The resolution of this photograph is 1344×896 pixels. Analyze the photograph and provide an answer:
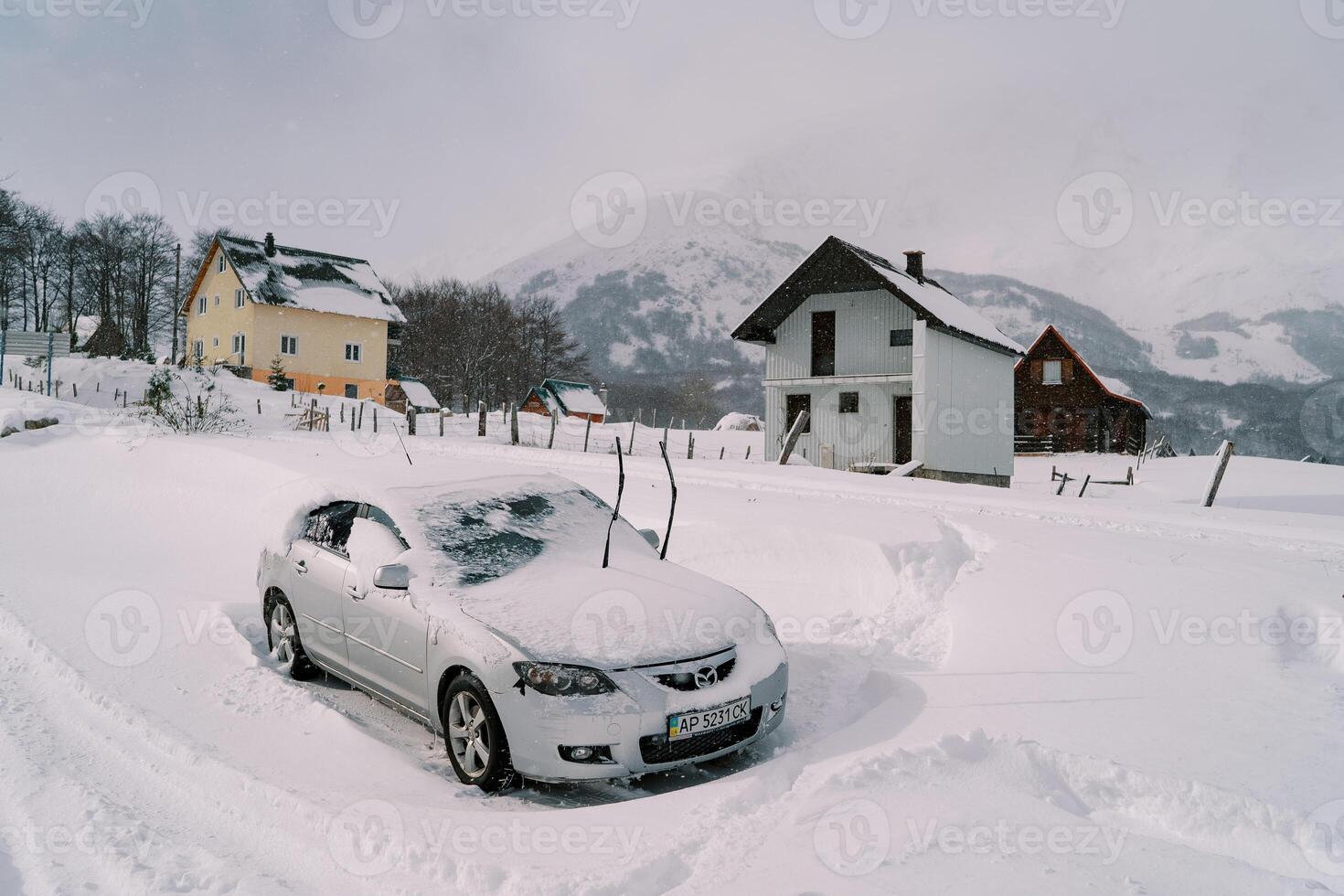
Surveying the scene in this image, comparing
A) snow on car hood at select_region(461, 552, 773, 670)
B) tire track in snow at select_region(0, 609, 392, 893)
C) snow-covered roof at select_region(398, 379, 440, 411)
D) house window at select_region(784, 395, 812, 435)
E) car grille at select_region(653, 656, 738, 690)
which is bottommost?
tire track in snow at select_region(0, 609, 392, 893)

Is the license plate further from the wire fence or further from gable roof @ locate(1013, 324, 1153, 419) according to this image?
gable roof @ locate(1013, 324, 1153, 419)

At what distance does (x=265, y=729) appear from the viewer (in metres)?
4.74

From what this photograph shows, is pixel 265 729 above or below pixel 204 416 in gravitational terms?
below

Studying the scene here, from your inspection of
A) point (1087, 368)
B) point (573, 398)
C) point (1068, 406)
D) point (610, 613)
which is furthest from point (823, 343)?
point (573, 398)

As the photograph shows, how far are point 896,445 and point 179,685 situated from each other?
23818mm

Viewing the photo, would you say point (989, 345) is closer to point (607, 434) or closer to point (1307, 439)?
point (607, 434)

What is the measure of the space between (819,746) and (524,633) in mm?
1724

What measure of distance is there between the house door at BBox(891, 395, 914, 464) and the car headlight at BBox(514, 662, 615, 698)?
2368 centimetres

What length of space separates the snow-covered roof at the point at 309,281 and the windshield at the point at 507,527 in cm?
4472

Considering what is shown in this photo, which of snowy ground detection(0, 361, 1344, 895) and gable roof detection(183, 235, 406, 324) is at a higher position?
gable roof detection(183, 235, 406, 324)

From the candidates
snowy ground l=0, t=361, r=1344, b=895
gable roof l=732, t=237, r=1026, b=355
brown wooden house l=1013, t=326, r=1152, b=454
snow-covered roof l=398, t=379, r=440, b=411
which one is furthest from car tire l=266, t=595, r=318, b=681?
brown wooden house l=1013, t=326, r=1152, b=454

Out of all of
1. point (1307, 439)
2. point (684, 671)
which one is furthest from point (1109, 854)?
point (1307, 439)

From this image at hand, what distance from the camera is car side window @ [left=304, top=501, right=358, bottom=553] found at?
18.1 ft

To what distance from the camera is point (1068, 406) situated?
54.0m
